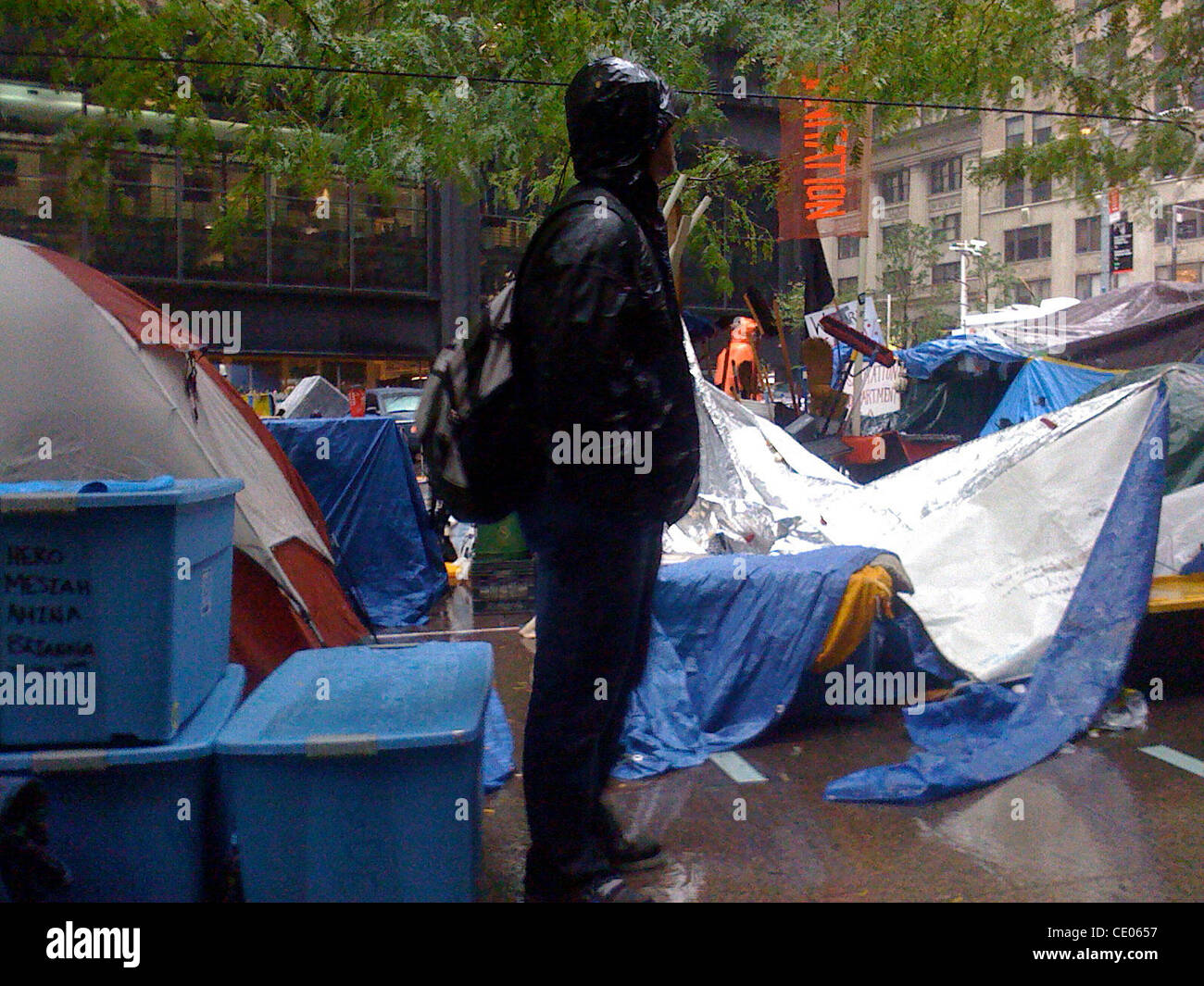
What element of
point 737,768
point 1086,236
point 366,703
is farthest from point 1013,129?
point 366,703

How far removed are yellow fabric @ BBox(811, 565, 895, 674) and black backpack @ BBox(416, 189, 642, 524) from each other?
7.62 ft

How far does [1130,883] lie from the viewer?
320cm

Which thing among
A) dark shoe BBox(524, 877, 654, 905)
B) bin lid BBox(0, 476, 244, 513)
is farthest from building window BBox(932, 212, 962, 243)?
bin lid BBox(0, 476, 244, 513)

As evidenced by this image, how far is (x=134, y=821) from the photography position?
104 inches

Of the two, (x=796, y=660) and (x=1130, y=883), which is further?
(x=796, y=660)

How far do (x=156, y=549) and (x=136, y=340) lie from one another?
216cm

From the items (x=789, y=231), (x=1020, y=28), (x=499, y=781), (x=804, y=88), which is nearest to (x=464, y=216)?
(x=789, y=231)

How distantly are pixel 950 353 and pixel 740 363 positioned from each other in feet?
18.0

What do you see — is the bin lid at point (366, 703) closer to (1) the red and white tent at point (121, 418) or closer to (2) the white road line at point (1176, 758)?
(1) the red and white tent at point (121, 418)

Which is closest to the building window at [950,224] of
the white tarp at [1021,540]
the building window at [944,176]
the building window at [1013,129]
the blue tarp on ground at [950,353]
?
the building window at [944,176]

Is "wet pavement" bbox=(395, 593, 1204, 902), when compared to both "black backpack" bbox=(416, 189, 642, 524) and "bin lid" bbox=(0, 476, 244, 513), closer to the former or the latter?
"black backpack" bbox=(416, 189, 642, 524)

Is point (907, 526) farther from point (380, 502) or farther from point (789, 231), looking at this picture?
point (789, 231)

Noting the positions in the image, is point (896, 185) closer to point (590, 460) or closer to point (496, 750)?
point (496, 750)
